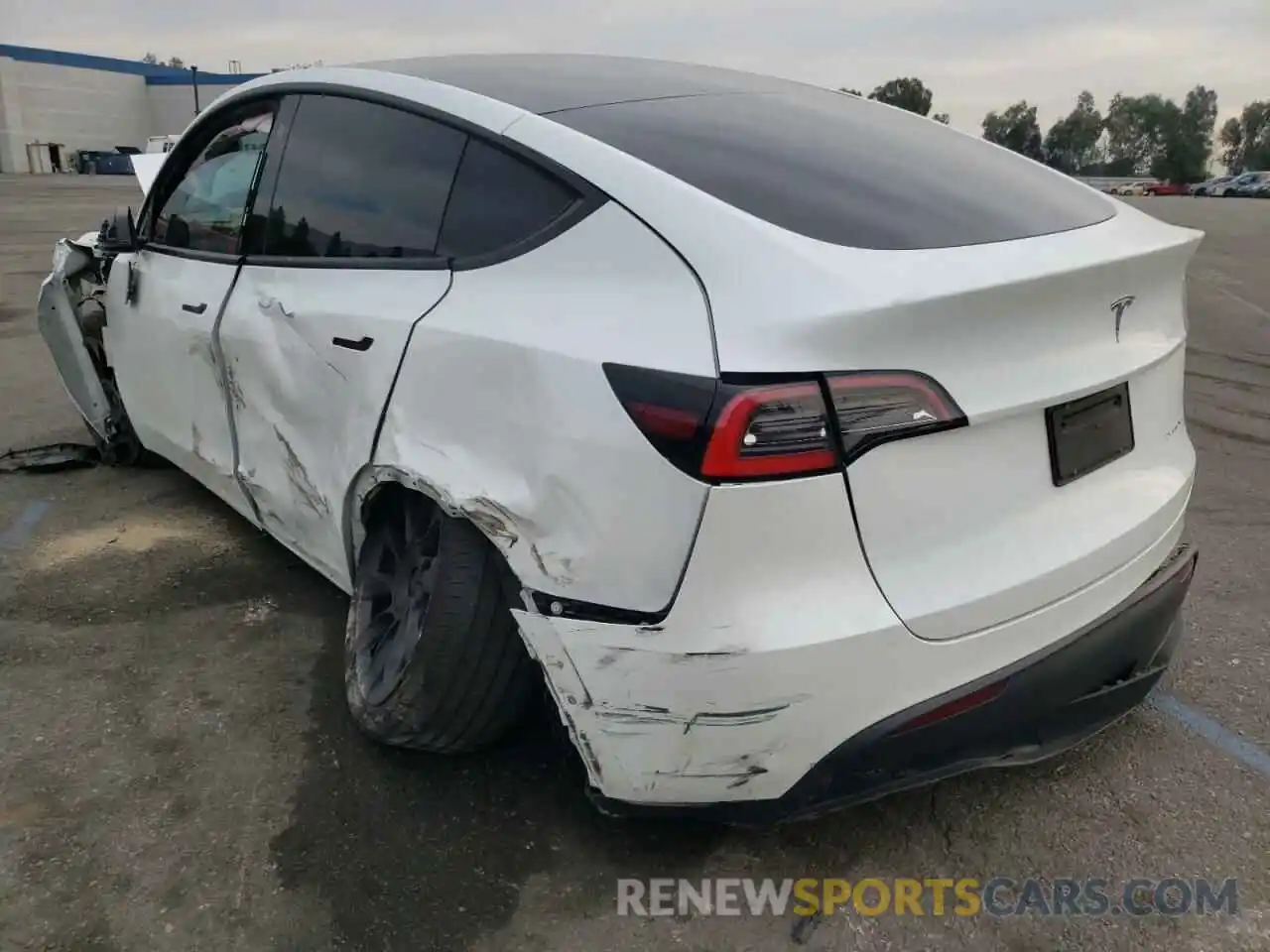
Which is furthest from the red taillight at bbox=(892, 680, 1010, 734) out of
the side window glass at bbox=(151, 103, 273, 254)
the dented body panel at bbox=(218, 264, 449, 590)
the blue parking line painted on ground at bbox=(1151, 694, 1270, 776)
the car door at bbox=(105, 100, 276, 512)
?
the side window glass at bbox=(151, 103, 273, 254)

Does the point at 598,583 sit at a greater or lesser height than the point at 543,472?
lesser

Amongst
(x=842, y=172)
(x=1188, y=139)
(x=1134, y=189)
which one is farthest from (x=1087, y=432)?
(x=1188, y=139)

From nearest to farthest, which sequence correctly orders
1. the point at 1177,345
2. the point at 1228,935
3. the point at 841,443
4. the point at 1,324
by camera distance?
the point at 841,443, the point at 1228,935, the point at 1177,345, the point at 1,324

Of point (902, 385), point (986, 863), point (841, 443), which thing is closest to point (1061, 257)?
point (902, 385)

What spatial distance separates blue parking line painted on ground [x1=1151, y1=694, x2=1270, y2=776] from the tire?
1.78 meters

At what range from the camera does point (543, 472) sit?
1.90m

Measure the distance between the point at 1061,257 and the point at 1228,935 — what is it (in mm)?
1383

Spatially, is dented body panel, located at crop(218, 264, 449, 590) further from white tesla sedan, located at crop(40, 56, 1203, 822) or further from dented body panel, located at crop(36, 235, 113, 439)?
dented body panel, located at crop(36, 235, 113, 439)

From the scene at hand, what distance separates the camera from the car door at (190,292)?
3244 mm

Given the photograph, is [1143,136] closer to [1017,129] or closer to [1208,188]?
[1017,129]

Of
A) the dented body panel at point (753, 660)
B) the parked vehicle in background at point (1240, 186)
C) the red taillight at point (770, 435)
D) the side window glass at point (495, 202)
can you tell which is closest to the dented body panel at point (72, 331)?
the side window glass at point (495, 202)

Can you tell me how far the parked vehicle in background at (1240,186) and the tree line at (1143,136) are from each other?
98.3 ft

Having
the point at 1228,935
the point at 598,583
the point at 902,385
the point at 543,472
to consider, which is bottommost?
the point at 1228,935

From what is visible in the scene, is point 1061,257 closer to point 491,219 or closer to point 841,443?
point 841,443
